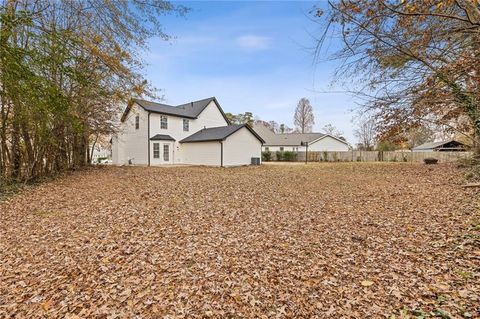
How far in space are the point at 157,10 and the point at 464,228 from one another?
767cm

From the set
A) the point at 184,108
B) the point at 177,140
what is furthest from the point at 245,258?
the point at 184,108

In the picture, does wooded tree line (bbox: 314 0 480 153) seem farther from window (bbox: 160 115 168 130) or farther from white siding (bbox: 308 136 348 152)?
white siding (bbox: 308 136 348 152)

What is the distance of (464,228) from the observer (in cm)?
395

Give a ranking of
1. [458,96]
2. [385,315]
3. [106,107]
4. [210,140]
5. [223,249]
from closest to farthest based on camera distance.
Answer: [385,315]
[223,249]
[458,96]
[106,107]
[210,140]

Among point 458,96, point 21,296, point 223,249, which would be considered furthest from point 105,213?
point 458,96

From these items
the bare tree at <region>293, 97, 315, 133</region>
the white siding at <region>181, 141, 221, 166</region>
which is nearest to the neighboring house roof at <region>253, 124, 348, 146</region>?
the bare tree at <region>293, 97, 315, 133</region>

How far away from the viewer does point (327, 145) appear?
36.1 metres

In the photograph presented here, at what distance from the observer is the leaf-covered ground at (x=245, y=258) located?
8.45ft

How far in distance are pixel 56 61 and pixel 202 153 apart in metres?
13.5

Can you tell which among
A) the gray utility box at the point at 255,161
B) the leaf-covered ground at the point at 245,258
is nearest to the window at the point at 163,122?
the gray utility box at the point at 255,161

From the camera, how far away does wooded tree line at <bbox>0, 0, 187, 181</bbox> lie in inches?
230

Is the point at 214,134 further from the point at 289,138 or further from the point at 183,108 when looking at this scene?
the point at 289,138

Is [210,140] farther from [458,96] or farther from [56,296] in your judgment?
[56,296]

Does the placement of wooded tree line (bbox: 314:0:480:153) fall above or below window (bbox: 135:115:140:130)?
below
